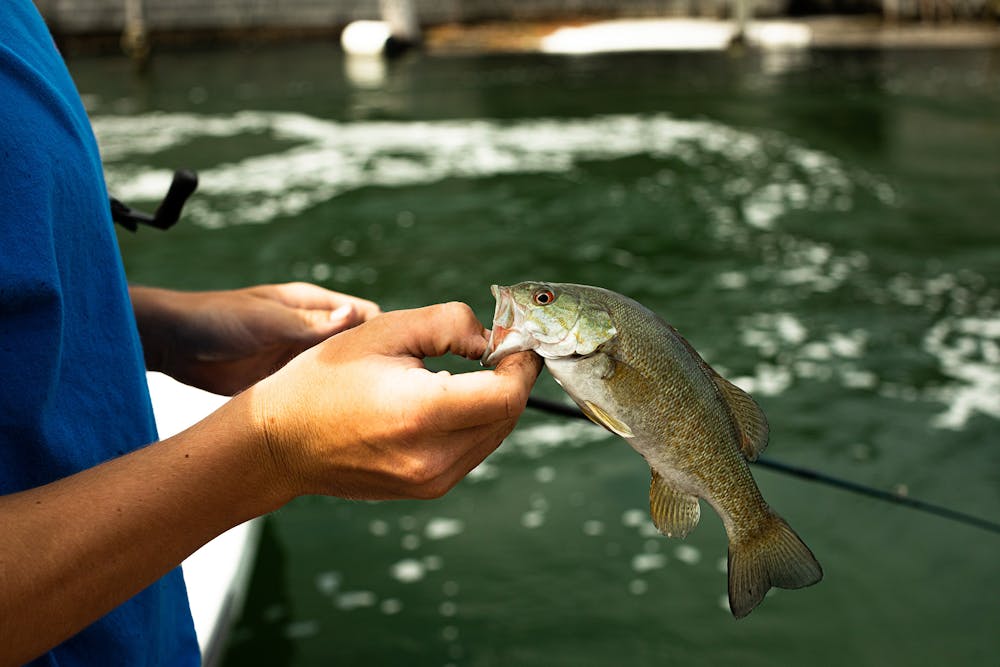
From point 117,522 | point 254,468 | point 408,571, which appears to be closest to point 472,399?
point 254,468

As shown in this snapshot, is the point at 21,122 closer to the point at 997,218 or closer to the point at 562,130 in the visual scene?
the point at 997,218

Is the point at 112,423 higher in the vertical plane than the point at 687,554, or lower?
higher

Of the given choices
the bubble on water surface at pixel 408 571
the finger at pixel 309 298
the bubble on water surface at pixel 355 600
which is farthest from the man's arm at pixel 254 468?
the bubble on water surface at pixel 408 571

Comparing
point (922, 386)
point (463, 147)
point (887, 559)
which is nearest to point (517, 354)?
point (887, 559)

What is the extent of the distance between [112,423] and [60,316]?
0.25 metres

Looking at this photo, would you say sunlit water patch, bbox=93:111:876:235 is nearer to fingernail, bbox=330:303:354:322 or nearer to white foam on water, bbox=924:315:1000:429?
white foam on water, bbox=924:315:1000:429

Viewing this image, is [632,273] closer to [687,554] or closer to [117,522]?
[687,554]

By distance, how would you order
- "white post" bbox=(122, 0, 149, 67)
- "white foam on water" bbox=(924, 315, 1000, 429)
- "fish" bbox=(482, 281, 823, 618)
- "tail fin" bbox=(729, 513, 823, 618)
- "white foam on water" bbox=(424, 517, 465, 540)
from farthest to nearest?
"white post" bbox=(122, 0, 149, 67), "white foam on water" bbox=(924, 315, 1000, 429), "white foam on water" bbox=(424, 517, 465, 540), "tail fin" bbox=(729, 513, 823, 618), "fish" bbox=(482, 281, 823, 618)

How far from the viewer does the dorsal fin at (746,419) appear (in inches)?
80.9

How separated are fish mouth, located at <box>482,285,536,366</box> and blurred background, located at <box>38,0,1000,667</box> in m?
1.96

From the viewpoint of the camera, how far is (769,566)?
1.97 m

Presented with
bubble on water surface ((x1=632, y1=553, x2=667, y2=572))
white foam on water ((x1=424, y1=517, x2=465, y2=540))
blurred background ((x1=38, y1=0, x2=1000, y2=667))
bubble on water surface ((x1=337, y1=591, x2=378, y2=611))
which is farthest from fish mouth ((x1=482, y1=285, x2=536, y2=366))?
white foam on water ((x1=424, y1=517, x2=465, y2=540))

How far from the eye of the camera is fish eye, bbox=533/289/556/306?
1861mm

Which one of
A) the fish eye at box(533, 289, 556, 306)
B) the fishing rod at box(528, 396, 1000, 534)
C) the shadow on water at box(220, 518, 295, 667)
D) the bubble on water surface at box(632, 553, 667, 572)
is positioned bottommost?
the bubble on water surface at box(632, 553, 667, 572)
